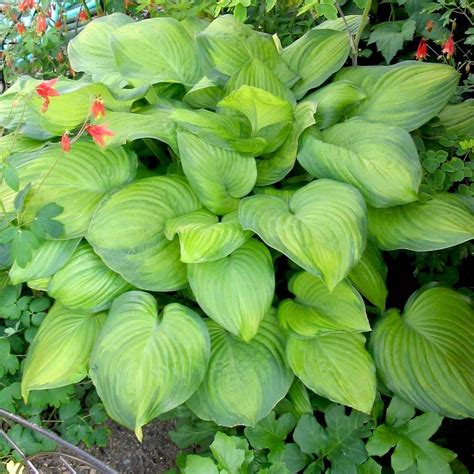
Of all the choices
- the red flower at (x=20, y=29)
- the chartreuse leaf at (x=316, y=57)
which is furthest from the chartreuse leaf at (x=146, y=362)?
the red flower at (x=20, y=29)

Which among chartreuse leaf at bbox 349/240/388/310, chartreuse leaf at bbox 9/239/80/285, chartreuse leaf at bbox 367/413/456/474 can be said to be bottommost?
chartreuse leaf at bbox 367/413/456/474

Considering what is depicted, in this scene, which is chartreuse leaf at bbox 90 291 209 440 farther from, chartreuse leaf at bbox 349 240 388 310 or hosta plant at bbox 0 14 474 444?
chartreuse leaf at bbox 349 240 388 310

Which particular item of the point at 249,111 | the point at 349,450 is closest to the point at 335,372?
the point at 349,450

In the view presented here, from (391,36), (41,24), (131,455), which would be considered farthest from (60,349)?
(391,36)

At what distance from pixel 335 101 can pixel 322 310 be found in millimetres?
438

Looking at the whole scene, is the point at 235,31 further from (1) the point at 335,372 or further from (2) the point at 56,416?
(2) the point at 56,416

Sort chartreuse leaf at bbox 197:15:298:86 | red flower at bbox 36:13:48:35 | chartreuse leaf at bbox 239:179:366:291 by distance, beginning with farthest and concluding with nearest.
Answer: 1. red flower at bbox 36:13:48:35
2. chartreuse leaf at bbox 197:15:298:86
3. chartreuse leaf at bbox 239:179:366:291

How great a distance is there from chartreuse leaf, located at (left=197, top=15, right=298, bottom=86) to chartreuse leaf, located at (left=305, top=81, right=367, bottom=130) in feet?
0.43

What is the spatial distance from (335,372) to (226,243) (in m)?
0.30

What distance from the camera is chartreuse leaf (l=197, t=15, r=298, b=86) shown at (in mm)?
1304

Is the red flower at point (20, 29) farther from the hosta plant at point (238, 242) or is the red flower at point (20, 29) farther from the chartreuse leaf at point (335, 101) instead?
the chartreuse leaf at point (335, 101)

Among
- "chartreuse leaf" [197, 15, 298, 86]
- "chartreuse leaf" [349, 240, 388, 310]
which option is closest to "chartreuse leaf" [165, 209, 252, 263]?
"chartreuse leaf" [349, 240, 388, 310]

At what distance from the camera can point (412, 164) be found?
1.10 m

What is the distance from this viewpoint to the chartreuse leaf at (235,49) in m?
1.30
